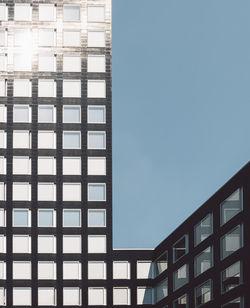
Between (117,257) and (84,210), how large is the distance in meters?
7.18

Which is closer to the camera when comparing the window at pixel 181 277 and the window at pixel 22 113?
the window at pixel 181 277

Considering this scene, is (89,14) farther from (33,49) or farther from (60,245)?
(60,245)

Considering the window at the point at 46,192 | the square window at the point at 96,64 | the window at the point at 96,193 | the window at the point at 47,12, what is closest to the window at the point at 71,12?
the window at the point at 47,12

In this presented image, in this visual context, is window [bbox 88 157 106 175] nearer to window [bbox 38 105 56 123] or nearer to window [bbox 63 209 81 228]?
window [bbox 63 209 81 228]

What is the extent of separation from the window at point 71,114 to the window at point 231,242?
41.0 metres

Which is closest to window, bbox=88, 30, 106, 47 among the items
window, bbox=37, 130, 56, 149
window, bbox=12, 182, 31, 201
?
window, bbox=37, 130, 56, 149

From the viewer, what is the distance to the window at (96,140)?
4638 inches

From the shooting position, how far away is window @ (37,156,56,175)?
382ft

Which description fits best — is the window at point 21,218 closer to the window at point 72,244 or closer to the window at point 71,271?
the window at point 72,244

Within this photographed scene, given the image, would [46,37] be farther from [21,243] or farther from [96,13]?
[21,243]

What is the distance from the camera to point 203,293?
87.9 metres

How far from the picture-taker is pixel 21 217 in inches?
4520

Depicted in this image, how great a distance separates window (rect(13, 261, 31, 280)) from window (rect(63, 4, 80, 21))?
33422 millimetres

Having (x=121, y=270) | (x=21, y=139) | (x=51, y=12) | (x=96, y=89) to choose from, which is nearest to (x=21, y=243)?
(x=121, y=270)
